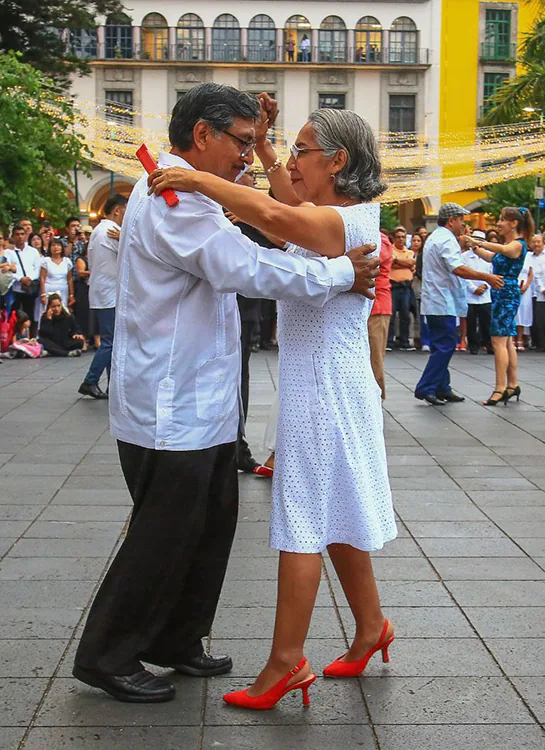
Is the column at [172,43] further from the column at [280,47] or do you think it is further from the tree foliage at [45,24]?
the tree foliage at [45,24]

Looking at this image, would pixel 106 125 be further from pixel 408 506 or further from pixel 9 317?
pixel 408 506

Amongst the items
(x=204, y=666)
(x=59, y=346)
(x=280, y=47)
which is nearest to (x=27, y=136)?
(x=59, y=346)

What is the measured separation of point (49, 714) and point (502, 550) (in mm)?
2746

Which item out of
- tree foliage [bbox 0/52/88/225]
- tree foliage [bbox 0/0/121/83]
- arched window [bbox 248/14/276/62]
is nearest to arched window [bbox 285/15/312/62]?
arched window [bbox 248/14/276/62]

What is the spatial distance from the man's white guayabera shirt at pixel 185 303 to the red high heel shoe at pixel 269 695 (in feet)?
2.50

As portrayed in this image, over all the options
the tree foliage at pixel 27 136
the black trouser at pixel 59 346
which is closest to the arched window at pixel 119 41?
the tree foliage at pixel 27 136

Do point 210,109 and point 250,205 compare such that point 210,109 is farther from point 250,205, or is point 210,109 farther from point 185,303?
point 185,303

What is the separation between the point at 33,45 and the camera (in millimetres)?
24781

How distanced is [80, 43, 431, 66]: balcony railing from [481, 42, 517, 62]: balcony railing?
104 inches

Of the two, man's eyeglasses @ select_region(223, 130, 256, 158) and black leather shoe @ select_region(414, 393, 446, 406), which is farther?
black leather shoe @ select_region(414, 393, 446, 406)

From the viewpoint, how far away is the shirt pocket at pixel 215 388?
3676 millimetres

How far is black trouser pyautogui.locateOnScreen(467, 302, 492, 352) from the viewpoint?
17938 millimetres

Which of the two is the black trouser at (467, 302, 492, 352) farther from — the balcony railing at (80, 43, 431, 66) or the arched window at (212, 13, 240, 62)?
the arched window at (212, 13, 240, 62)

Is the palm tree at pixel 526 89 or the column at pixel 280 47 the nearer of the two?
the palm tree at pixel 526 89
